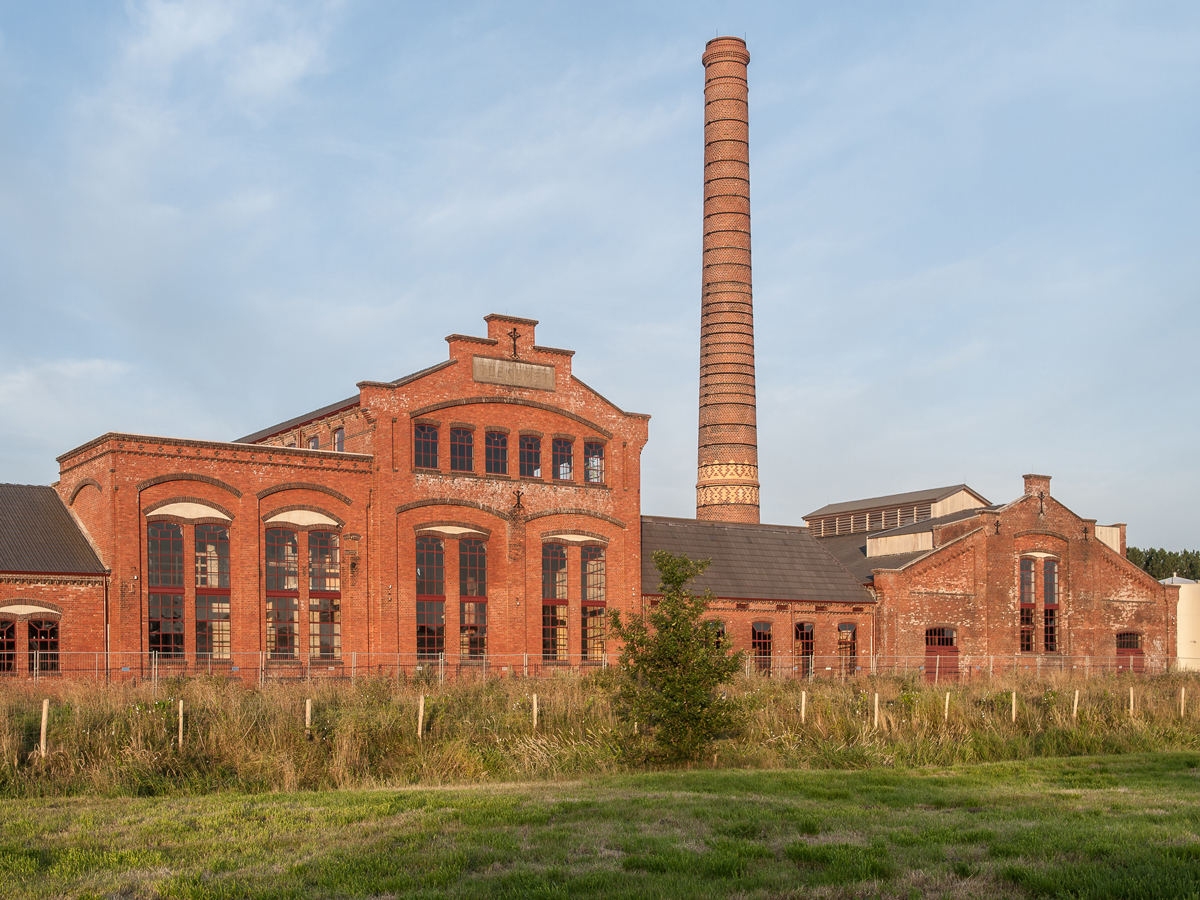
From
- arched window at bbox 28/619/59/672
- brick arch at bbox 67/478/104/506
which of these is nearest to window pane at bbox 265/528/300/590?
brick arch at bbox 67/478/104/506

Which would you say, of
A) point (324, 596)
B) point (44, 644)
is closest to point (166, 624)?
point (44, 644)

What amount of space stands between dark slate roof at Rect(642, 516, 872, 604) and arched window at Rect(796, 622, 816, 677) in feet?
3.18

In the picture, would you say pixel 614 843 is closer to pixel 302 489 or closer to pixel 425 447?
pixel 302 489

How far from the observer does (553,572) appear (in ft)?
114

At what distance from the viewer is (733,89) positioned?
53.3 m

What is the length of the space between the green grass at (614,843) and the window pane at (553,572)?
21.1 metres

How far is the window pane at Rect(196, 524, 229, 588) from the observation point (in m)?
29.1

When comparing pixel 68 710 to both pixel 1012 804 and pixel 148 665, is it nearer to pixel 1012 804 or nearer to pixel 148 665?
pixel 148 665

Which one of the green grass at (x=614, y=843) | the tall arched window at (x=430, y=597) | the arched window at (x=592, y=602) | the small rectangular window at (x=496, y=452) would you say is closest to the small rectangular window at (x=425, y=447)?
the small rectangular window at (x=496, y=452)

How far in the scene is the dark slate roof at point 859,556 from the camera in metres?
40.4

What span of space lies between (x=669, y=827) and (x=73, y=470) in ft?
83.8

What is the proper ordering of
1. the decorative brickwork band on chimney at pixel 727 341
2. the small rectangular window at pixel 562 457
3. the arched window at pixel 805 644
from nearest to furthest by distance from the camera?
1. the small rectangular window at pixel 562 457
2. the arched window at pixel 805 644
3. the decorative brickwork band on chimney at pixel 727 341

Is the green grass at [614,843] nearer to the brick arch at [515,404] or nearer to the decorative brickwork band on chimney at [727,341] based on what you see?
the brick arch at [515,404]

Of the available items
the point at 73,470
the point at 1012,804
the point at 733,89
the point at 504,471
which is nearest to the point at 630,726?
the point at 1012,804
